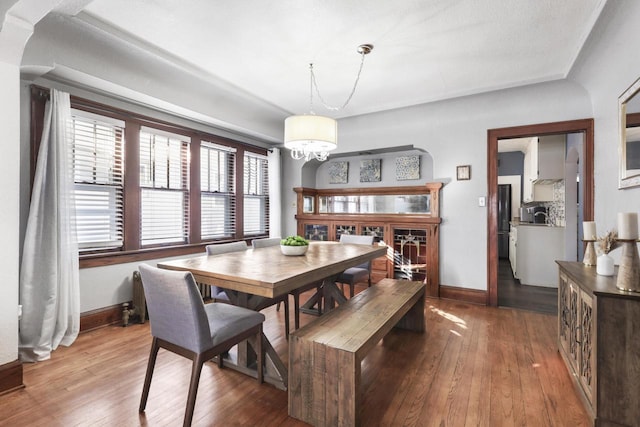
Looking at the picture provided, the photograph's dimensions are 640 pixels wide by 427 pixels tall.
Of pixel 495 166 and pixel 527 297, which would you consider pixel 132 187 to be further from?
pixel 527 297

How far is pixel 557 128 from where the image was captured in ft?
11.5

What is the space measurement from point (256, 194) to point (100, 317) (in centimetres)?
272

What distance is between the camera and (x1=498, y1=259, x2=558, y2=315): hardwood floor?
3.76 meters

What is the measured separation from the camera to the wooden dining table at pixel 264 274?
181 centimetres

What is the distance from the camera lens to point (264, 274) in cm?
192

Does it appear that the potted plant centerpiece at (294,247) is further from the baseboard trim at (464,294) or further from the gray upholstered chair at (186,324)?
the baseboard trim at (464,294)

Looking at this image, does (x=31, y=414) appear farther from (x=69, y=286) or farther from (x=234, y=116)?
(x=234, y=116)

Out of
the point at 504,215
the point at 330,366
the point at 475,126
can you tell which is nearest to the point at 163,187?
the point at 330,366

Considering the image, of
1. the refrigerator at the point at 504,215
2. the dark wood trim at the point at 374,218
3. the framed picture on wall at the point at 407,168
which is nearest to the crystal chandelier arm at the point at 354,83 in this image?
the framed picture on wall at the point at 407,168

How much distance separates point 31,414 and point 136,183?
2241 millimetres

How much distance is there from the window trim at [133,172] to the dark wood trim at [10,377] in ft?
3.60

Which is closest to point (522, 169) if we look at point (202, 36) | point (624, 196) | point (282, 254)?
point (624, 196)

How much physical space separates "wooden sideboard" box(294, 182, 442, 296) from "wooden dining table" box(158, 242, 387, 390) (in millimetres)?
1800

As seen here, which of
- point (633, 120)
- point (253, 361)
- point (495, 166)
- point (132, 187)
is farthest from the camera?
point (495, 166)
